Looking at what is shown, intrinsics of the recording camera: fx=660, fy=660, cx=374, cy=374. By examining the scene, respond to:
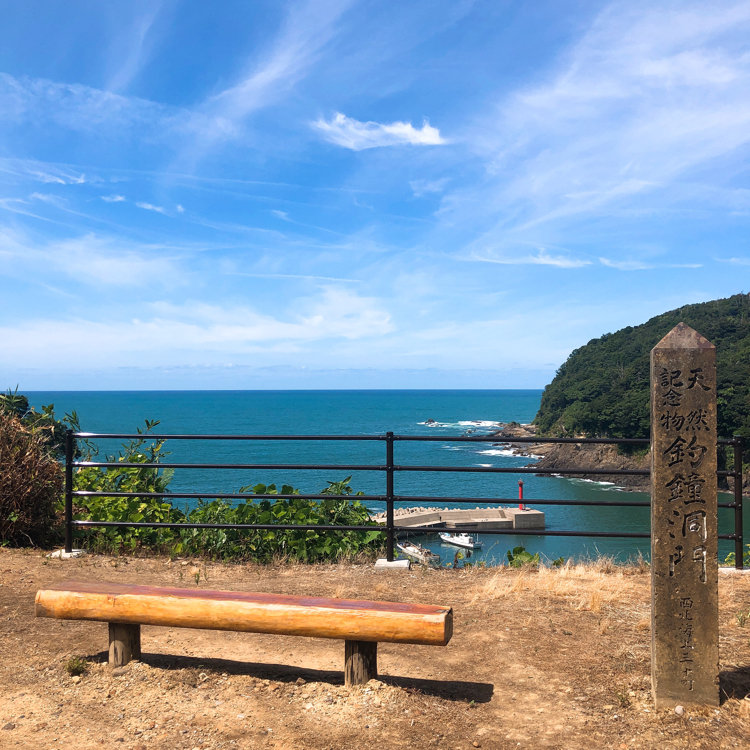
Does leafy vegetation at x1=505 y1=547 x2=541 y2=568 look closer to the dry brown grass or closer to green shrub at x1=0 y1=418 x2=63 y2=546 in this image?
the dry brown grass

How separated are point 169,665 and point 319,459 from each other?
234 ft

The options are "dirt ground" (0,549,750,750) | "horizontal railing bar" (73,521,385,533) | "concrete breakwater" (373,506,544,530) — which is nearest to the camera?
"dirt ground" (0,549,750,750)

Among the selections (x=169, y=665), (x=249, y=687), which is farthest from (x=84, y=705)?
(x=249, y=687)

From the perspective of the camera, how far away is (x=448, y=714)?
3.34m

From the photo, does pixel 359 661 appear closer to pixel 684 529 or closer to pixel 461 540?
pixel 684 529

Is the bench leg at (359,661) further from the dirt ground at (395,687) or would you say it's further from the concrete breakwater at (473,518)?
the concrete breakwater at (473,518)

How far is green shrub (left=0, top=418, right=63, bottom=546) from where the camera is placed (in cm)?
686

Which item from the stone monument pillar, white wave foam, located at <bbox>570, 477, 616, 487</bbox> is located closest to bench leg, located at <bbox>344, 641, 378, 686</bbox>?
the stone monument pillar

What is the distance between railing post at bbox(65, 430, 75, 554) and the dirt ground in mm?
1316

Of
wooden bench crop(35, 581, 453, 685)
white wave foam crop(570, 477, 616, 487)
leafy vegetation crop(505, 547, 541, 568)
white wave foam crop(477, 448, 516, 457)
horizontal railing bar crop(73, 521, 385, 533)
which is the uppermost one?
wooden bench crop(35, 581, 453, 685)

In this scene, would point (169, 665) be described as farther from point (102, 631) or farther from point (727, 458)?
point (727, 458)

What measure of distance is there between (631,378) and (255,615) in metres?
76.9

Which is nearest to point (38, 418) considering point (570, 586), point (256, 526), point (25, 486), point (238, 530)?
point (25, 486)

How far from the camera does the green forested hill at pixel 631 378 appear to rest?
55.7 metres
